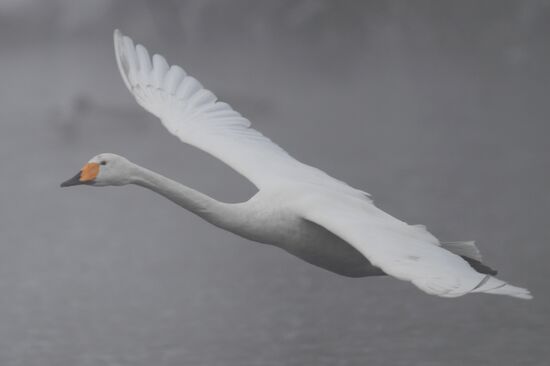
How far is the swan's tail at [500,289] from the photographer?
3609 mm

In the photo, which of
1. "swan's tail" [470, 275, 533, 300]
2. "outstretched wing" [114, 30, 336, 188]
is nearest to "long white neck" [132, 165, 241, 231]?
"outstretched wing" [114, 30, 336, 188]

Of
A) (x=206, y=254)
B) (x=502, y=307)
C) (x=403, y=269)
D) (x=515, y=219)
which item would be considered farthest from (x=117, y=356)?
(x=403, y=269)

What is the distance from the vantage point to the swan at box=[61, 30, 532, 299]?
4.21 m

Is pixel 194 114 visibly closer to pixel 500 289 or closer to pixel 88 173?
pixel 88 173

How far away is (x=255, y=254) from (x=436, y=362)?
3889mm

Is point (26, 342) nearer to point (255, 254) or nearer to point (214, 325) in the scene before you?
point (214, 325)

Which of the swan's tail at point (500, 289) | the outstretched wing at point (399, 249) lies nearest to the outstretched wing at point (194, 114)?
the outstretched wing at point (399, 249)

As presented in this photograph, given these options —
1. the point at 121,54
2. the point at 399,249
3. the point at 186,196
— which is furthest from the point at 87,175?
the point at 399,249

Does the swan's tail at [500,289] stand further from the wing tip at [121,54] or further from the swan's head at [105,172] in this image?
the wing tip at [121,54]

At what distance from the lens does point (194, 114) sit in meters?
5.96

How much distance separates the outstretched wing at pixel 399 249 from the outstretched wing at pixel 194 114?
616 millimetres

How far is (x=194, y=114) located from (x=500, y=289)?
258 cm

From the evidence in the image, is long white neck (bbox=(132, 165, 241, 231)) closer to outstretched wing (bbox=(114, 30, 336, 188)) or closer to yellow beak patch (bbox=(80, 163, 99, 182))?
yellow beak patch (bbox=(80, 163, 99, 182))

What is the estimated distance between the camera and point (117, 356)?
12859 millimetres
